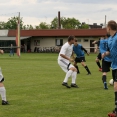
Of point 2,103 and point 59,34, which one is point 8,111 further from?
point 59,34

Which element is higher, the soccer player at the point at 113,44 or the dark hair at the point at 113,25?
the dark hair at the point at 113,25

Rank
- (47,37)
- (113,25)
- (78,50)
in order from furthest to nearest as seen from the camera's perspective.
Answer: (47,37)
(78,50)
(113,25)

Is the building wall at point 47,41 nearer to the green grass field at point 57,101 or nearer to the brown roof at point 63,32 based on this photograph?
the brown roof at point 63,32

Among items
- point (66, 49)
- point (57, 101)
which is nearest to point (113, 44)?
point (57, 101)

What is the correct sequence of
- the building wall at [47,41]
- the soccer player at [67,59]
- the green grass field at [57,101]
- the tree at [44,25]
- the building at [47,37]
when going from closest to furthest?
the green grass field at [57,101] < the soccer player at [67,59] < the building at [47,37] < the building wall at [47,41] < the tree at [44,25]

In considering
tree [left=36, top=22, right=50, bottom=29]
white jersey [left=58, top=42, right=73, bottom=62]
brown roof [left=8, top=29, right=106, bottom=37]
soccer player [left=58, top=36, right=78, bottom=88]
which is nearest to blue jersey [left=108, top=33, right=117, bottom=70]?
soccer player [left=58, top=36, right=78, bottom=88]

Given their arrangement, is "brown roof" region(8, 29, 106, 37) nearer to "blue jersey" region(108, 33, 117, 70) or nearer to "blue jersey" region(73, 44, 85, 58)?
"blue jersey" region(73, 44, 85, 58)

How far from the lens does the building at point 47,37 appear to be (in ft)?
248

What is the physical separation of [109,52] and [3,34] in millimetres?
74505

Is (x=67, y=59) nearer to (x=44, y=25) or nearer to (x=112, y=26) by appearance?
(x=112, y=26)

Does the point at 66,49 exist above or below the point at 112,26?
below

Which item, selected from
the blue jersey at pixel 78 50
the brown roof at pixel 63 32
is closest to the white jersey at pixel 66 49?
the blue jersey at pixel 78 50

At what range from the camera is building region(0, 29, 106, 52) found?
7569cm

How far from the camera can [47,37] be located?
7925 centimetres
